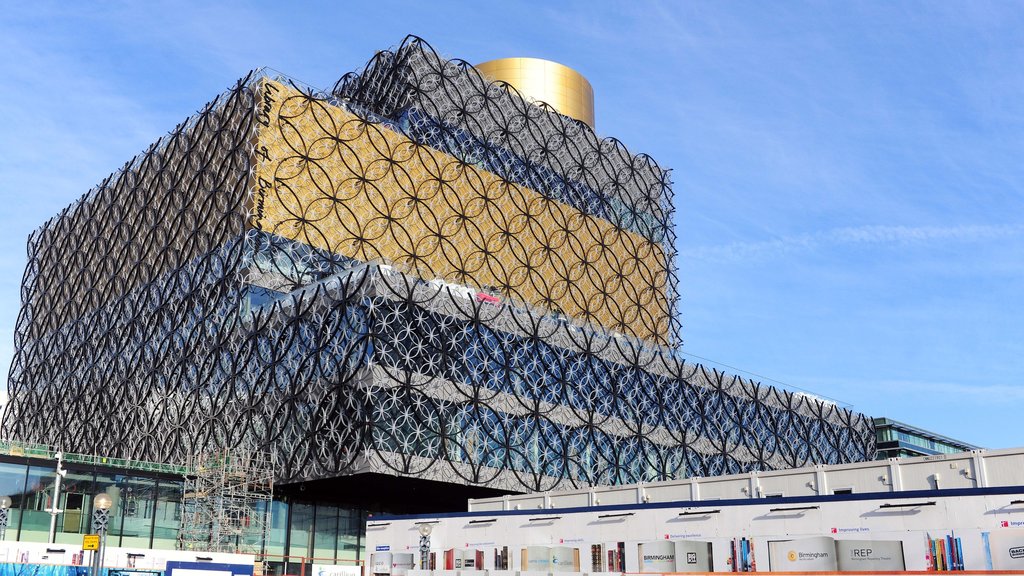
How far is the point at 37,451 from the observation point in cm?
5638

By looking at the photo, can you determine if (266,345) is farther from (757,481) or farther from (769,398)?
(769,398)

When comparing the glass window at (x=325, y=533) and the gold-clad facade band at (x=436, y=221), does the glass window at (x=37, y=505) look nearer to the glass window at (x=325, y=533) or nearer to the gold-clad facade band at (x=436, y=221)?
the glass window at (x=325, y=533)

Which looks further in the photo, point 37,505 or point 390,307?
point 390,307

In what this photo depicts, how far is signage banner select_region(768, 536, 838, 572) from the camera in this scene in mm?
28641

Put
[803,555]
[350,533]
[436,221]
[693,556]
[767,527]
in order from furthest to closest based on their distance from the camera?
[436,221] < [350,533] < [693,556] < [767,527] < [803,555]

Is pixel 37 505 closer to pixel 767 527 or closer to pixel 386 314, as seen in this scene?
pixel 386 314

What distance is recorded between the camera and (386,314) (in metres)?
57.4

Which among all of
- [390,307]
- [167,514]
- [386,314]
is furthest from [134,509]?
[390,307]

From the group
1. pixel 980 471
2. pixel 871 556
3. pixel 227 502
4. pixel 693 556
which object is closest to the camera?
pixel 871 556

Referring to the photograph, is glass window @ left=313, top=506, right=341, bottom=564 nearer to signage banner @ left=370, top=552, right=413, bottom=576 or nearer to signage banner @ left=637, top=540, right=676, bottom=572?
signage banner @ left=370, top=552, right=413, bottom=576

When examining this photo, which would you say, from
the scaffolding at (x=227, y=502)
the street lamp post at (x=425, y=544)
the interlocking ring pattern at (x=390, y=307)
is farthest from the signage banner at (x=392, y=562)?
the scaffolding at (x=227, y=502)

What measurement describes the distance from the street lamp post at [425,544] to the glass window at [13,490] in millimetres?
27341

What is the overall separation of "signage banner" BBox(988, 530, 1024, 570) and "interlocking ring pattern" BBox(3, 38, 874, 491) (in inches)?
1377

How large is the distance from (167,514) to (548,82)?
2394 inches
